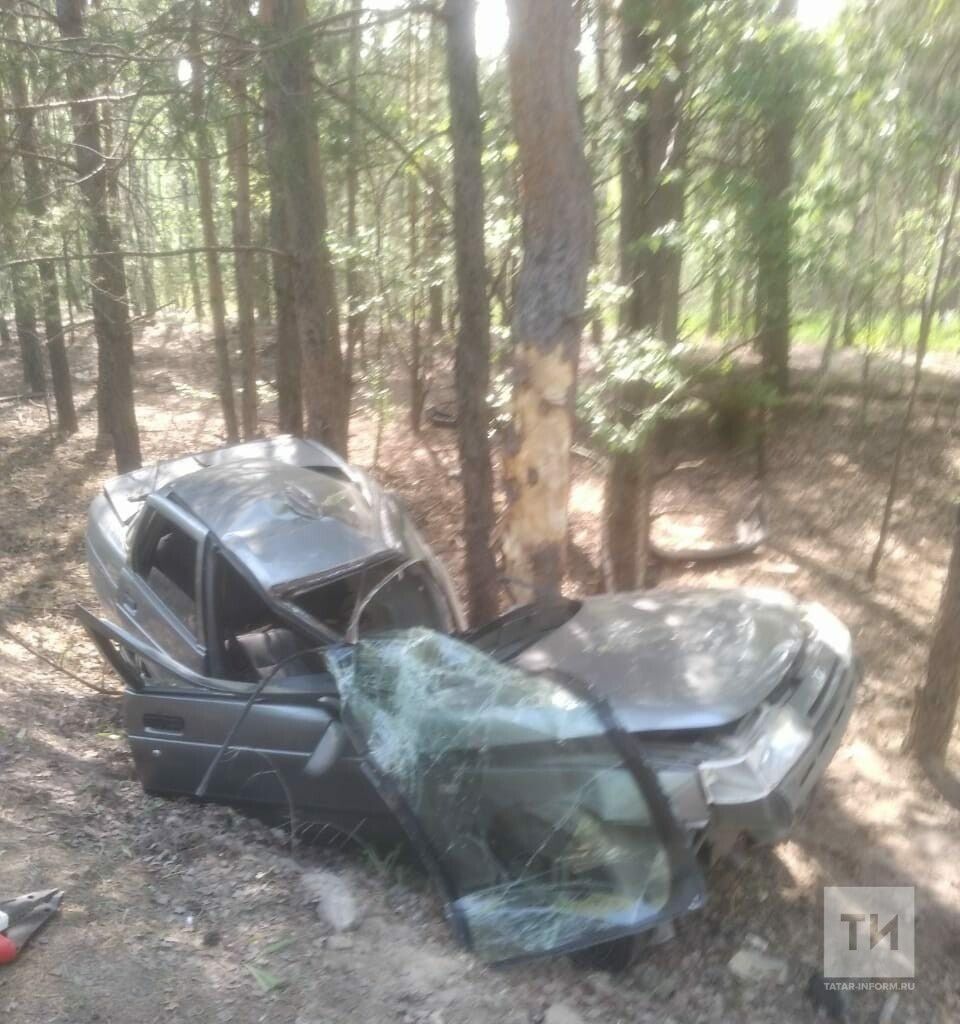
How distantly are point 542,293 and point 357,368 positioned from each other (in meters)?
12.4

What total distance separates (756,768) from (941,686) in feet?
7.84

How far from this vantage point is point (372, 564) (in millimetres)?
5473

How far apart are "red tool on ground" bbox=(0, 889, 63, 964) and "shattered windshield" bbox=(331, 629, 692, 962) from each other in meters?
1.41

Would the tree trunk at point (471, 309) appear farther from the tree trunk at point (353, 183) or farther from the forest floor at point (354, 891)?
the forest floor at point (354, 891)

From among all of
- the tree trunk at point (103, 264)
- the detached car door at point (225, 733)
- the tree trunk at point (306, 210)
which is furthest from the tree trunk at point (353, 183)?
the detached car door at point (225, 733)

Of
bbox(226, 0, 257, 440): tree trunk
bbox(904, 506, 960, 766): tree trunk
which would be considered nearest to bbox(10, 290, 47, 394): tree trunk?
bbox(226, 0, 257, 440): tree trunk

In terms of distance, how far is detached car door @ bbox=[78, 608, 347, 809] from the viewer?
4793mm

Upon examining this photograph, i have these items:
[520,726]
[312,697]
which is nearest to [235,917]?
Answer: [312,697]

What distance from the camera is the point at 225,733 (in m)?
4.98

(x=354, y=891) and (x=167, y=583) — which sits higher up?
(x=167, y=583)

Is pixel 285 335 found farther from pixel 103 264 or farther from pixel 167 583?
pixel 167 583

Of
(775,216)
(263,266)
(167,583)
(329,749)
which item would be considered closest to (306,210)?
(775,216)

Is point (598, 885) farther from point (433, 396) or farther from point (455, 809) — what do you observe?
point (433, 396)

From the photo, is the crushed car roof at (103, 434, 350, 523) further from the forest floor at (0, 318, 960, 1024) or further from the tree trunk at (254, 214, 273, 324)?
the tree trunk at (254, 214, 273, 324)
